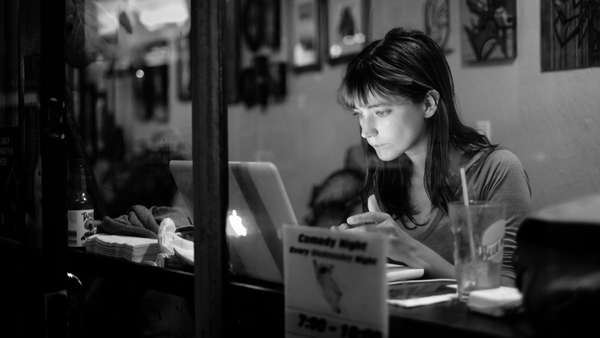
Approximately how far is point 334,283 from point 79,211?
112 cm

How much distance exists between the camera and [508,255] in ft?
4.75

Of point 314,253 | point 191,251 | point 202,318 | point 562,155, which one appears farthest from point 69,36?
point 562,155

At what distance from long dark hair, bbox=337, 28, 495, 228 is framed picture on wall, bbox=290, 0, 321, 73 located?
158 cm

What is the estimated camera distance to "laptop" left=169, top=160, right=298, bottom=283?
1.19 metres

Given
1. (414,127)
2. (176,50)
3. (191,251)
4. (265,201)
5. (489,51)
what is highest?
(176,50)

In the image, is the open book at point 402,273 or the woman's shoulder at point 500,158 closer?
the open book at point 402,273

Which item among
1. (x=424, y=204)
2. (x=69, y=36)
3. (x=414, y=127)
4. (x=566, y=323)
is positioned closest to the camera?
(x=566, y=323)

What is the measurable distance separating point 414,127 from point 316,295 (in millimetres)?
885

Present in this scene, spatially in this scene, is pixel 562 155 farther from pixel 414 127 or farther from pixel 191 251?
pixel 191 251

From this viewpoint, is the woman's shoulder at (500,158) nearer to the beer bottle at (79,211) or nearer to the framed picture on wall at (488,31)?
the framed picture on wall at (488,31)

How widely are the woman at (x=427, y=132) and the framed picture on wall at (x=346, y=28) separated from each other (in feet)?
4.36

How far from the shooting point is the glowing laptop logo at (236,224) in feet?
4.05

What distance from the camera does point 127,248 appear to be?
1.57 m

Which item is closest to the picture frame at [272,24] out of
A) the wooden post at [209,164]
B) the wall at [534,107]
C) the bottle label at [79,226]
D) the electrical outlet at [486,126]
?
→ the wall at [534,107]
